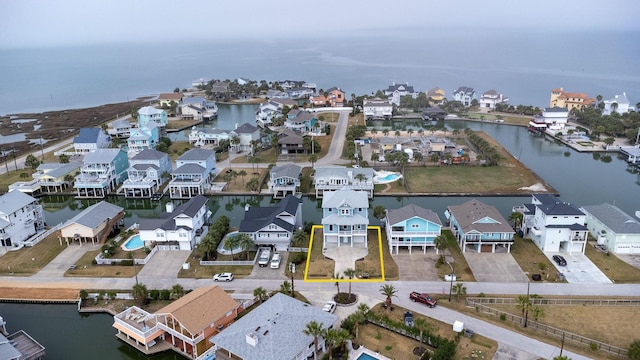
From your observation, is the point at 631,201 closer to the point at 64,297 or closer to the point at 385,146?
the point at 385,146

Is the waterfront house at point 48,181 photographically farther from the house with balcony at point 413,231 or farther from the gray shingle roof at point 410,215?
the house with balcony at point 413,231

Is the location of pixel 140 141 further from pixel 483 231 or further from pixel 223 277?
pixel 483 231

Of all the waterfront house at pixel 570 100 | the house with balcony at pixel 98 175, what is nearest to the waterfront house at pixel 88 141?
the house with balcony at pixel 98 175

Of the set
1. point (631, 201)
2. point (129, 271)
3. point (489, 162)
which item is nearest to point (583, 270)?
point (631, 201)

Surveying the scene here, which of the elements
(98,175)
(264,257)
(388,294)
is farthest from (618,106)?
(98,175)

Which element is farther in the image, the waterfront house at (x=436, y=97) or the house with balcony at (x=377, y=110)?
the waterfront house at (x=436, y=97)

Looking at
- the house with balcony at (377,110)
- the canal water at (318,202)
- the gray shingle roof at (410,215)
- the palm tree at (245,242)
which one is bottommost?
the canal water at (318,202)
